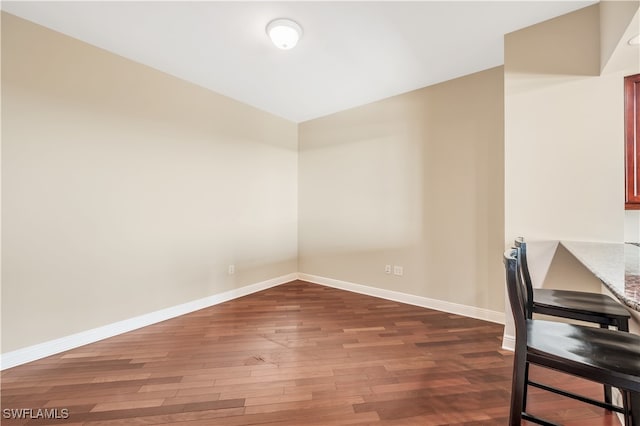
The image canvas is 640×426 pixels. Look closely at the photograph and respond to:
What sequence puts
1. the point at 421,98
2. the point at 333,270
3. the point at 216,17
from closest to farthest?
the point at 216,17 → the point at 421,98 → the point at 333,270

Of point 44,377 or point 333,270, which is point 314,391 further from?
point 333,270

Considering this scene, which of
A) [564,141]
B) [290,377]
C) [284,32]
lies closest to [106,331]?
[290,377]

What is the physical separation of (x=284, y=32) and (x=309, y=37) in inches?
10.1

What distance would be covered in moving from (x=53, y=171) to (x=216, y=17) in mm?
1847

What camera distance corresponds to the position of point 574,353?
1.01 metres

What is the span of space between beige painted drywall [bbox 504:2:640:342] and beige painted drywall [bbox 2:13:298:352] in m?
3.10

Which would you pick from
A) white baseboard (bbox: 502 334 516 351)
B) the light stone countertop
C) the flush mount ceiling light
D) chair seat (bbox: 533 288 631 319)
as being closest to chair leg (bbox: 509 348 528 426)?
the light stone countertop

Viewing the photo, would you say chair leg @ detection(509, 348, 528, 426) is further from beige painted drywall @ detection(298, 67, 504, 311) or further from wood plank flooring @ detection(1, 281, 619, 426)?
beige painted drywall @ detection(298, 67, 504, 311)

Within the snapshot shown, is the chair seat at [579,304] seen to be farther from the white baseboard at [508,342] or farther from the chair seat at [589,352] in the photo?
the white baseboard at [508,342]

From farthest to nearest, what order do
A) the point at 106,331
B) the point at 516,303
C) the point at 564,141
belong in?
1. the point at 106,331
2. the point at 564,141
3. the point at 516,303

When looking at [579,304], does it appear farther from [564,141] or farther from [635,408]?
[564,141]

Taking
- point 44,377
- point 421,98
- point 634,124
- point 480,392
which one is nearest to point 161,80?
point 44,377

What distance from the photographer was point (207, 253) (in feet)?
10.5

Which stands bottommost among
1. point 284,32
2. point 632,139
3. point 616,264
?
point 616,264
